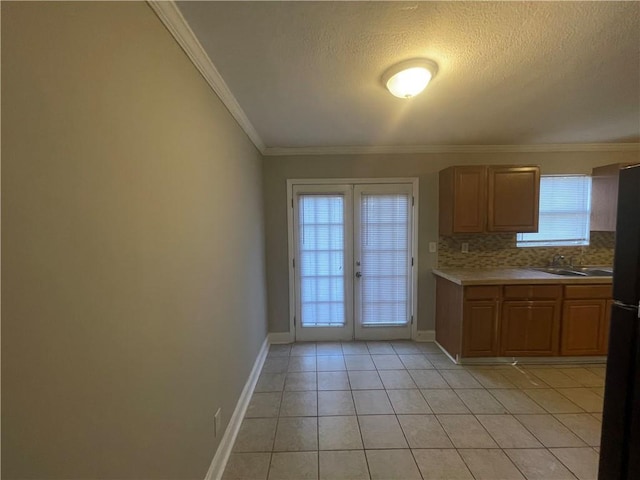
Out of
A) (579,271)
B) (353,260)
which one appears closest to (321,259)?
(353,260)

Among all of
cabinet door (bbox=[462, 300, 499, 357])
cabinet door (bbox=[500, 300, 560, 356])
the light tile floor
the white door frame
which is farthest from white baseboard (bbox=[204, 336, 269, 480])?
cabinet door (bbox=[500, 300, 560, 356])

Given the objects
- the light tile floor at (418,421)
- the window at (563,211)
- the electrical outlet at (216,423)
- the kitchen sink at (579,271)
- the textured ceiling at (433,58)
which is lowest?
the light tile floor at (418,421)

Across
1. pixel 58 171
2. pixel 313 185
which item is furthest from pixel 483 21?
pixel 313 185

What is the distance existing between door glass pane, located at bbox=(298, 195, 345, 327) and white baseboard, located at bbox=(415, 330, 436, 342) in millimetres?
989

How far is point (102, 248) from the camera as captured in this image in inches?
33.1

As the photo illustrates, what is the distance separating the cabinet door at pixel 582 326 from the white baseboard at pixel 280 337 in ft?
9.81

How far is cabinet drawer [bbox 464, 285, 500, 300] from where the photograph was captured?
296cm

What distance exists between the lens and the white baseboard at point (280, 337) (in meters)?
3.69

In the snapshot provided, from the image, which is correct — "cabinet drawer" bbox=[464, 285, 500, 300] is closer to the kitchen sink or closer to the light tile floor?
the light tile floor

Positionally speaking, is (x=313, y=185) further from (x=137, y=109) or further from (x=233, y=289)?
(x=137, y=109)

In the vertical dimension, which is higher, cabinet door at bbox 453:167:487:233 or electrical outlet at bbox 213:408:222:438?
cabinet door at bbox 453:167:487:233

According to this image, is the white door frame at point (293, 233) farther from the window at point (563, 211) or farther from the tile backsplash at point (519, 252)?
the window at point (563, 211)

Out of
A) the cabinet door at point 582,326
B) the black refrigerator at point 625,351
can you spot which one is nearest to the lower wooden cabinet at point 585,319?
the cabinet door at point 582,326

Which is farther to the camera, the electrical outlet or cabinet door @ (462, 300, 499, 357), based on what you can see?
cabinet door @ (462, 300, 499, 357)
